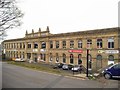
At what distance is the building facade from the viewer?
1497 inches

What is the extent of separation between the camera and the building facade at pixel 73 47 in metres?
38.0

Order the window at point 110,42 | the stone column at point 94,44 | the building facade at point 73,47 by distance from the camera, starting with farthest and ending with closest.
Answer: the stone column at point 94,44 → the building facade at point 73,47 → the window at point 110,42

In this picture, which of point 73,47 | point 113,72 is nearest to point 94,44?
point 73,47

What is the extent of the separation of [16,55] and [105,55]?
4059 cm

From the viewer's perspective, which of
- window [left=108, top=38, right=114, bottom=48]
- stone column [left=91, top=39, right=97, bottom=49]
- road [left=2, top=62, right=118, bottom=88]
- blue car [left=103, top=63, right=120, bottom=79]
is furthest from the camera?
stone column [left=91, top=39, right=97, bottom=49]

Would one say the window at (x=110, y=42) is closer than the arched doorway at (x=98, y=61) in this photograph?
Yes

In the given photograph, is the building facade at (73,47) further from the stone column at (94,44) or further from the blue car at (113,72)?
the blue car at (113,72)

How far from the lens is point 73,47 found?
152ft

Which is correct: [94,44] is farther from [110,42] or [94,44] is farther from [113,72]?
[113,72]

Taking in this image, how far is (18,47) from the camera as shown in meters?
69.2

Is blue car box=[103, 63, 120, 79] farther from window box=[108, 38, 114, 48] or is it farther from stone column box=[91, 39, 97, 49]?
stone column box=[91, 39, 97, 49]

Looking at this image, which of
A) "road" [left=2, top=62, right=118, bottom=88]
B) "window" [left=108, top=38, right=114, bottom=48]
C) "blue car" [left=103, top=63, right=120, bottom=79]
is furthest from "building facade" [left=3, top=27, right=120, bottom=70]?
"road" [left=2, top=62, right=118, bottom=88]

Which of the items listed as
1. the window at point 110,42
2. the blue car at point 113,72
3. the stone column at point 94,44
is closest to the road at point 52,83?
the blue car at point 113,72

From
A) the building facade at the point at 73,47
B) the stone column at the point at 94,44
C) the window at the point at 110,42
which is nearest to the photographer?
the window at the point at 110,42
